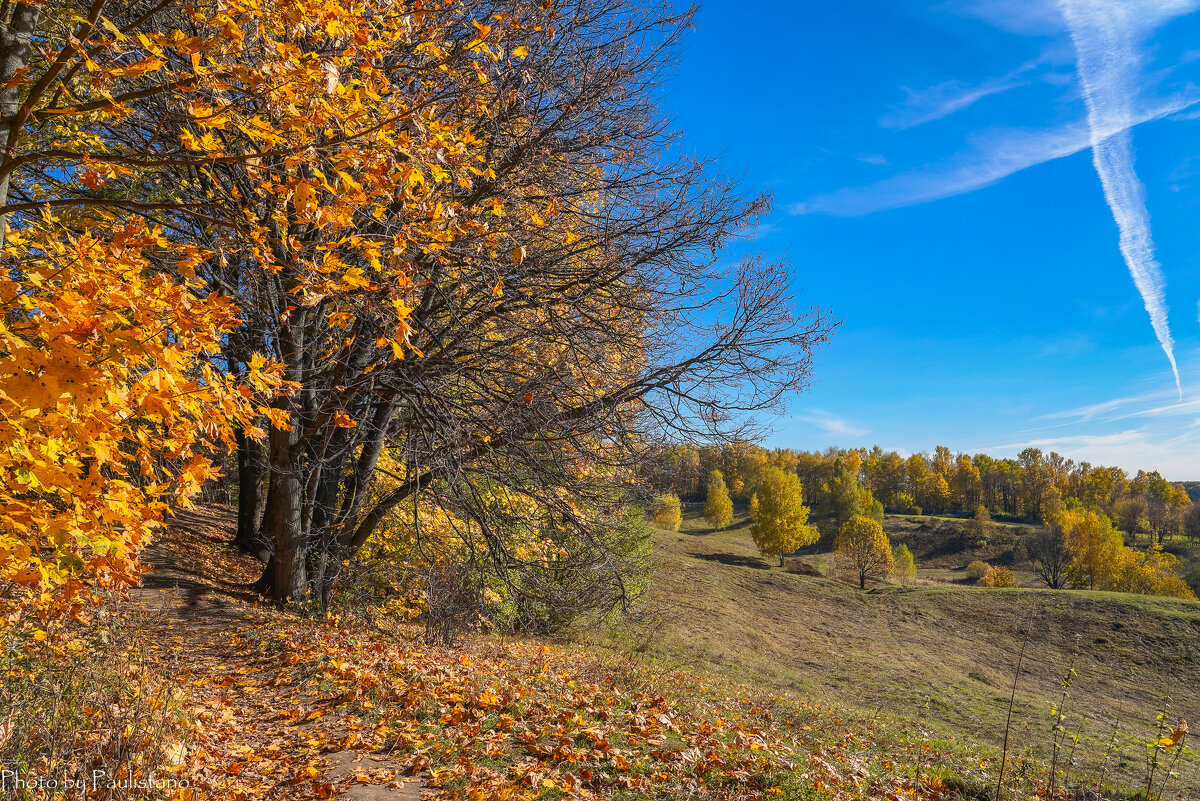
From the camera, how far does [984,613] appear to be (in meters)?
36.4

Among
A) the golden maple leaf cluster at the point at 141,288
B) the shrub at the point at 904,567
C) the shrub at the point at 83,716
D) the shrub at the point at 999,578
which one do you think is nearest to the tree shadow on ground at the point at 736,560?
the shrub at the point at 904,567

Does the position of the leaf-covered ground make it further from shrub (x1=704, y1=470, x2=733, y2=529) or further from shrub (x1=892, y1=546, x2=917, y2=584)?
shrub (x1=704, y1=470, x2=733, y2=529)

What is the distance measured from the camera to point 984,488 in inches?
3920

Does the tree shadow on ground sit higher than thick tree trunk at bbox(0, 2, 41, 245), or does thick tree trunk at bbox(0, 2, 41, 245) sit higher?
thick tree trunk at bbox(0, 2, 41, 245)

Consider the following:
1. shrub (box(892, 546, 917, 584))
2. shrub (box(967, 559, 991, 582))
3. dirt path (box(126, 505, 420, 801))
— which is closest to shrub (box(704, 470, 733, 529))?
shrub (box(892, 546, 917, 584))

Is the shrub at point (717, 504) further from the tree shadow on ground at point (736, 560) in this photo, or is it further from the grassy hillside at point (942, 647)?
the grassy hillside at point (942, 647)

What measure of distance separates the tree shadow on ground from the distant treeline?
21344 mm

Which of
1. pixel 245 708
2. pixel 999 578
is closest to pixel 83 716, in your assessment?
pixel 245 708

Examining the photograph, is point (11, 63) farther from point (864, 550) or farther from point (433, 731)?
point (864, 550)

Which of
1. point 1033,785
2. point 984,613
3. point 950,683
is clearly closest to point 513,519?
point 1033,785

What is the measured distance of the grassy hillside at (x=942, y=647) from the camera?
1959cm

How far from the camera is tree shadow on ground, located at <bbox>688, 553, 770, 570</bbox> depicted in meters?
52.4

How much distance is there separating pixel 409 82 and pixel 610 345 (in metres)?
3.47

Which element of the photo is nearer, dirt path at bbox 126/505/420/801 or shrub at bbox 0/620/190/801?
shrub at bbox 0/620/190/801
